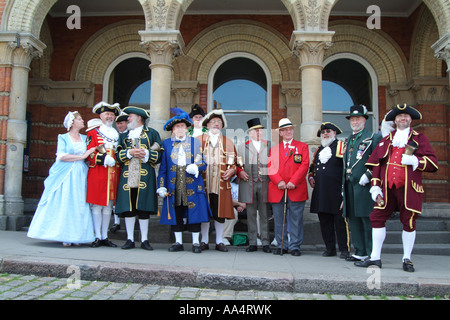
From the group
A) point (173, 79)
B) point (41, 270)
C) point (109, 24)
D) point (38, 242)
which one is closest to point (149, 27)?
point (173, 79)

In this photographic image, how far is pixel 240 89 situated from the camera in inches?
460

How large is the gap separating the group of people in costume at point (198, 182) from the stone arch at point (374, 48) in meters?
5.88

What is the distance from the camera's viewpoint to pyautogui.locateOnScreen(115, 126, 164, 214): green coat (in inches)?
242

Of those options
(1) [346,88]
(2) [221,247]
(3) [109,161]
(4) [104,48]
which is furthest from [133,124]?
(1) [346,88]

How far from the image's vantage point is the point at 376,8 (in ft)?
35.3

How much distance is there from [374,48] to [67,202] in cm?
916

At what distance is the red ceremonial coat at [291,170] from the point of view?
6.36 m

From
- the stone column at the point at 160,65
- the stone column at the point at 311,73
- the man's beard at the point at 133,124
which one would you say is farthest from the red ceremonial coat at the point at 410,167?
the stone column at the point at 160,65

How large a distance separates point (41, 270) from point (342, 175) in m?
4.35

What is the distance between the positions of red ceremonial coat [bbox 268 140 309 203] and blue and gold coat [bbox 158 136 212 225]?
1118mm

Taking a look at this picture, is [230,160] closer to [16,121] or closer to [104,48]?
[16,121]

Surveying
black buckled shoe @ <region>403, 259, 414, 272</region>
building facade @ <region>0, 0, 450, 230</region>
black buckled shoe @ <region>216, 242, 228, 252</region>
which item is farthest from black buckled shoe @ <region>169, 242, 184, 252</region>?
building facade @ <region>0, 0, 450, 230</region>

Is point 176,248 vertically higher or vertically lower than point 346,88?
lower
